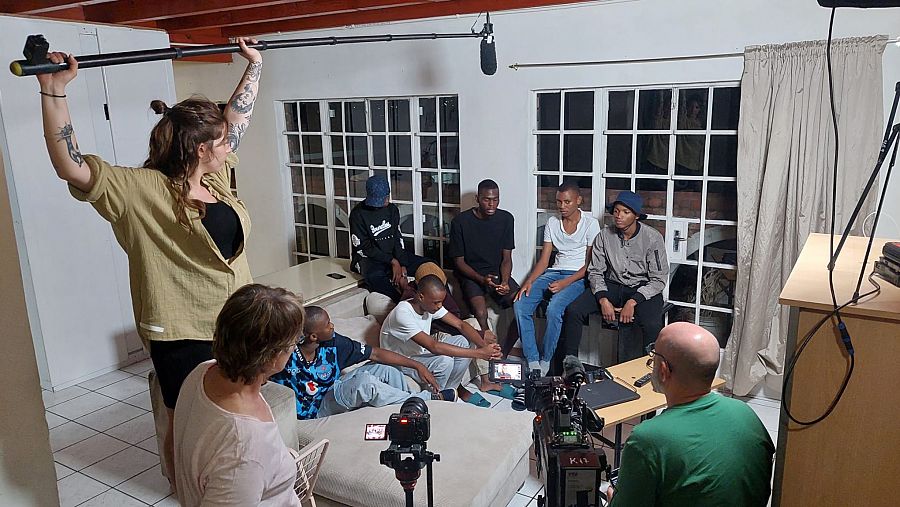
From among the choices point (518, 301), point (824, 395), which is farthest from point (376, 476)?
point (518, 301)

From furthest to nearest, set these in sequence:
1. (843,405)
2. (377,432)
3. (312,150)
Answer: (312,150) → (377,432) → (843,405)

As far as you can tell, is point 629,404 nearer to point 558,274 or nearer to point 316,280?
point 558,274

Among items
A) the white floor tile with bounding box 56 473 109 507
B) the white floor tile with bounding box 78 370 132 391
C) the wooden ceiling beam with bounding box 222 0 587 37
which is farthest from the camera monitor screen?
the white floor tile with bounding box 78 370 132 391

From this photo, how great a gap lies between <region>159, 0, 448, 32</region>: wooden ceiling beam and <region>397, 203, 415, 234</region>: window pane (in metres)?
1.61

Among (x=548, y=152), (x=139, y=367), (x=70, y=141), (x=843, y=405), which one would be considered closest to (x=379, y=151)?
(x=548, y=152)

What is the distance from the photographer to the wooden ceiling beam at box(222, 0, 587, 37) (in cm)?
453

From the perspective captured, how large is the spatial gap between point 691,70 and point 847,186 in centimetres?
111

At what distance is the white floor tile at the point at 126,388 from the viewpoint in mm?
4273

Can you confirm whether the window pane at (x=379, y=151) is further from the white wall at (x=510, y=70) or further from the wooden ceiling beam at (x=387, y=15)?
the wooden ceiling beam at (x=387, y=15)

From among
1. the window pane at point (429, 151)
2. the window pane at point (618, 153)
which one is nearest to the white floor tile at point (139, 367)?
the window pane at point (429, 151)

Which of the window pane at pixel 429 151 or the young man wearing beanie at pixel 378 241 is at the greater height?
the window pane at pixel 429 151

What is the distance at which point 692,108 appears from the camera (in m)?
4.05

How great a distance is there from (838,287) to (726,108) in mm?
2749

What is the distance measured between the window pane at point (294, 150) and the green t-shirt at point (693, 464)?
489 centimetres
